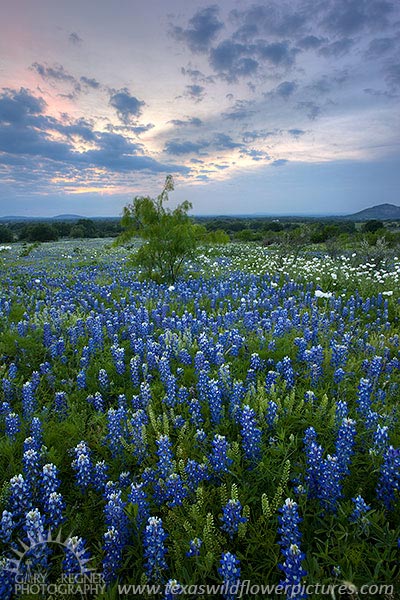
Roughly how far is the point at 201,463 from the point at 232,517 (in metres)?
0.78

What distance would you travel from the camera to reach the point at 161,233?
12.1 meters

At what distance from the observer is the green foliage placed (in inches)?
480

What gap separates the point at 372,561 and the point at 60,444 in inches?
115

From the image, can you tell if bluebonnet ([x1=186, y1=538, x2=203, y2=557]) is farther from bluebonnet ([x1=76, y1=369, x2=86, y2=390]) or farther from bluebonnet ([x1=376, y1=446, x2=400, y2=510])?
bluebonnet ([x1=76, y1=369, x2=86, y2=390])

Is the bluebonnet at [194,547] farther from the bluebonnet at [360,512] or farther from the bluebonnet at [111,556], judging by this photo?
the bluebonnet at [360,512]

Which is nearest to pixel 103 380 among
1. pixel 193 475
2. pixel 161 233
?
pixel 193 475

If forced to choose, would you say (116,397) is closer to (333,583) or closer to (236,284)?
(333,583)

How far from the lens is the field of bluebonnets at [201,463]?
7.69ft

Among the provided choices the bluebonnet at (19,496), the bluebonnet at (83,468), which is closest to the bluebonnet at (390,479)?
the bluebonnet at (83,468)

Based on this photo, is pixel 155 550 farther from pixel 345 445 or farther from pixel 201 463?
pixel 345 445

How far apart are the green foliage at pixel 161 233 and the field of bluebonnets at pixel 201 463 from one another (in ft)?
20.6

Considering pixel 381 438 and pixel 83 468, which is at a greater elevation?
pixel 381 438

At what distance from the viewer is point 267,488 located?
9.70ft

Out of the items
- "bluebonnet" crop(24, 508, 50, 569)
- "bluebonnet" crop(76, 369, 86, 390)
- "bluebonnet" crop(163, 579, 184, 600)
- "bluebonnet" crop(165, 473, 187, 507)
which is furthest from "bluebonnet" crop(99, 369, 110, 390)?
"bluebonnet" crop(163, 579, 184, 600)
